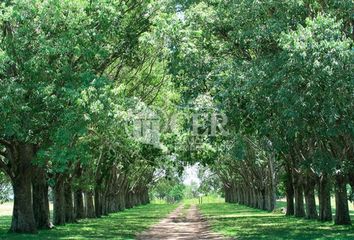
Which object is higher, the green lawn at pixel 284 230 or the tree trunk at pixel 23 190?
the tree trunk at pixel 23 190

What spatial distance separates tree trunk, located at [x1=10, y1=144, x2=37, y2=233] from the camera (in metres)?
25.9

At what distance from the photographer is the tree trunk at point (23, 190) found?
84.9 ft

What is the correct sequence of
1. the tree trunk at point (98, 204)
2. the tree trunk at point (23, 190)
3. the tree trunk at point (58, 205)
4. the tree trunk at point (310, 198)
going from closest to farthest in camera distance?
the tree trunk at point (23, 190)
the tree trunk at point (58, 205)
the tree trunk at point (310, 198)
the tree trunk at point (98, 204)

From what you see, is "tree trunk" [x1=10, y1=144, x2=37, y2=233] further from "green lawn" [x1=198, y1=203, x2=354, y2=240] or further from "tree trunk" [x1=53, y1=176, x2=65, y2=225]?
"green lawn" [x1=198, y1=203, x2=354, y2=240]

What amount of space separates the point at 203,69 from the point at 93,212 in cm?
2710

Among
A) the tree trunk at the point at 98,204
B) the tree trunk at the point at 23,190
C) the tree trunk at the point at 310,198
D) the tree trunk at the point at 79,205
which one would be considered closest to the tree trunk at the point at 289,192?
the tree trunk at the point at 310,198

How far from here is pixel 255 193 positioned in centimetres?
6506

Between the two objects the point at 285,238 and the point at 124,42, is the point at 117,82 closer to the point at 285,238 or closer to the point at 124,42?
the point at 124,42

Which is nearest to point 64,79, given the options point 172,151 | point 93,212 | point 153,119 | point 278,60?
point 153,119

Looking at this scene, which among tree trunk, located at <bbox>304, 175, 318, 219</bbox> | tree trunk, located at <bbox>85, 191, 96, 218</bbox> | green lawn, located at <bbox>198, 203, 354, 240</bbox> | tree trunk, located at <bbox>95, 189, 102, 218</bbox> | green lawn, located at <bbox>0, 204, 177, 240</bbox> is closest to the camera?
green lawn, located at <bbox>198, 203, 354, 240</bbox>

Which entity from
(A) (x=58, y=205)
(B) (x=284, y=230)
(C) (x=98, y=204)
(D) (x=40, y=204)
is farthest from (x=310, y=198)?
(C) (x=98, y=204)

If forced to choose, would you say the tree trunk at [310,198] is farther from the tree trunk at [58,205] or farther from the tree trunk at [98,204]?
the tree trunk at [98,204]

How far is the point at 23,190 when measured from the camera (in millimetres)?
26047

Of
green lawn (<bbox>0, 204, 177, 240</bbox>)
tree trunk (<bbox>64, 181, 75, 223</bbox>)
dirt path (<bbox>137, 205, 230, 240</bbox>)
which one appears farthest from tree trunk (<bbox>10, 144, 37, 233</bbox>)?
tree trunk (<bbox>64, 181, 75, 223</bbox>)
